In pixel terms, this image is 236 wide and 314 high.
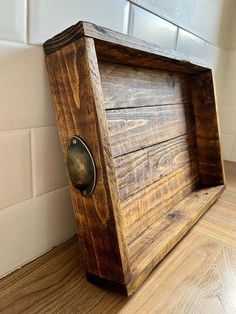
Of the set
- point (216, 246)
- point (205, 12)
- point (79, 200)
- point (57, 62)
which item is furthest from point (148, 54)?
point (205, 12)

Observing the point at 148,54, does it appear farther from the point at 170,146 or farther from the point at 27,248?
the point at 27,248

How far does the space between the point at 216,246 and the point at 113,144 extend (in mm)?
274

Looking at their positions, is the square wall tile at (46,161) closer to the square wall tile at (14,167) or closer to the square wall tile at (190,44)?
the square wall tile at (14,167)

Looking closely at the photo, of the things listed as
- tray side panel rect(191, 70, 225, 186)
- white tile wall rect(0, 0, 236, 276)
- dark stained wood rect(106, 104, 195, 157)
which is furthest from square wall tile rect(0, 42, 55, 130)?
tray side panel rect(191, 70, 225, 186)

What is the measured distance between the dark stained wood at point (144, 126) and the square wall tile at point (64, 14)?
15 centimetres

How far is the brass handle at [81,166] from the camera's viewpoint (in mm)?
327

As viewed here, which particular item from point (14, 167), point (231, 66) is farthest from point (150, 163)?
point (231, 66)

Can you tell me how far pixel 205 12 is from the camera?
77cm

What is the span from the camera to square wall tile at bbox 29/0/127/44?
0.34m

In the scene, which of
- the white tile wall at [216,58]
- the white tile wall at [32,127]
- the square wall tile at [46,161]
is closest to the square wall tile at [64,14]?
the white tile wall at [32,127]

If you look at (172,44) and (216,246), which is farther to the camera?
(172,44)

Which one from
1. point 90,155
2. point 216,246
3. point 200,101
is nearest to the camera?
point 90,155

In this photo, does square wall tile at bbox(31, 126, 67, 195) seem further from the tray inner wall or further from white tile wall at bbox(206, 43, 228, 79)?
white tile wall at bbox(206, 43, 228, 79)

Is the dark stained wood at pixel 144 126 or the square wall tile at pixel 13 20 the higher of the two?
the square wall tile at pixel 13 20
